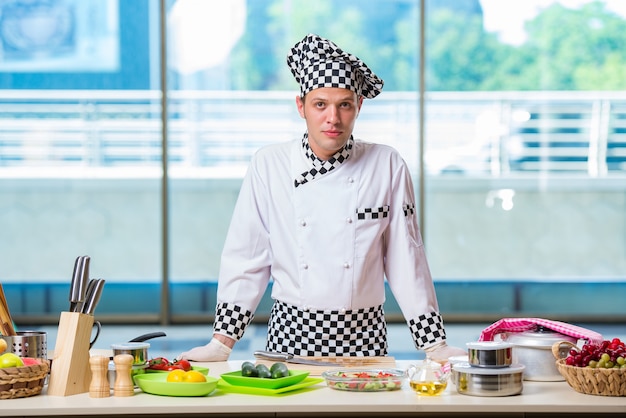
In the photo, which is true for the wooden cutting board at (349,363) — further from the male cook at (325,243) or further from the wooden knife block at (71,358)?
the wooden knife block at (71,358)

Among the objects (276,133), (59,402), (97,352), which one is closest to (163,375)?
(59,402)

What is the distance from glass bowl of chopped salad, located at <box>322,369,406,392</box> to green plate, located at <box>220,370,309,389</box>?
6cm

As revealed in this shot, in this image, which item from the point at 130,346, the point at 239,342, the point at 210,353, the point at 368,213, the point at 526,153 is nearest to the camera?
the point at 130,346

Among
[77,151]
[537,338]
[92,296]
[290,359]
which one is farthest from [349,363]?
[77,151]

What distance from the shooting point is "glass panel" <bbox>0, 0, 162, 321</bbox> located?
5973 mm

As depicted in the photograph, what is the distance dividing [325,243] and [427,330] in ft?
1.18

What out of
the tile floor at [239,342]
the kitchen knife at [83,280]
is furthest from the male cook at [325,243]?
the tile floor at [239,342]

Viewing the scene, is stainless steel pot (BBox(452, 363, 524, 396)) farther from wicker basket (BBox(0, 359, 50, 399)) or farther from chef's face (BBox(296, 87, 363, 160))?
wicker basket (BBox(0, 359, 50, 399))

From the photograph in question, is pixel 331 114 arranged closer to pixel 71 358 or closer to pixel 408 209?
pixel 408 209

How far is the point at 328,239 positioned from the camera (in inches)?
105

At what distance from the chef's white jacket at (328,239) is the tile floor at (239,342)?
2.30 m

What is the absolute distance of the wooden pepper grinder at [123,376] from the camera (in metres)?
2.09

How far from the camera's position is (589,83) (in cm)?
595

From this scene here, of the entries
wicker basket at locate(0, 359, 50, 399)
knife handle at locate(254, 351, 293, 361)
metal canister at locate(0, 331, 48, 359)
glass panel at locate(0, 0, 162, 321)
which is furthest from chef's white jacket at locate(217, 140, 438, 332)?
glass panel at locate(0, 0, 162, 321)
